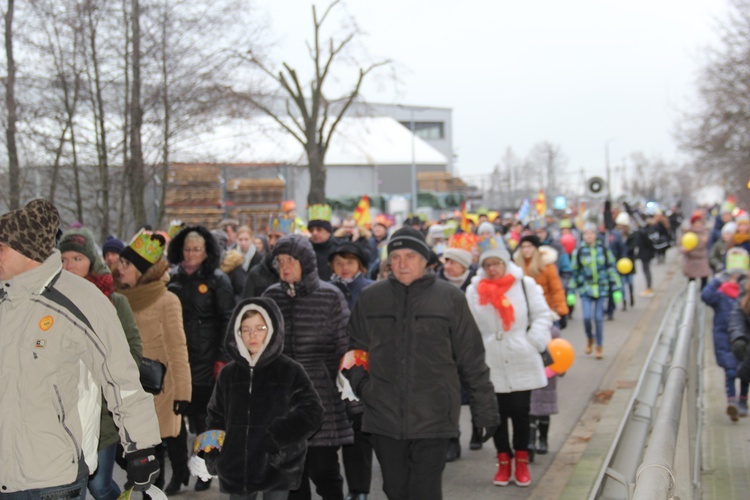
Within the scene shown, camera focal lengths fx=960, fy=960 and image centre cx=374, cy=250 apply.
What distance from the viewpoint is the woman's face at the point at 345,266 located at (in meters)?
7.73

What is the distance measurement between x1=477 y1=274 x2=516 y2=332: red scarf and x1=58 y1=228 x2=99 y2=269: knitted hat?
296 centimetres

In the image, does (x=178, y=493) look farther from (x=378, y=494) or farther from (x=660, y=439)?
(x=660, y=439)

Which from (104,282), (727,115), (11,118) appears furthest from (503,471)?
(727,115)

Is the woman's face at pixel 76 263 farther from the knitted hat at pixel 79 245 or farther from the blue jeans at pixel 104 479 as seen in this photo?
the blue jeans at pixel 104 479

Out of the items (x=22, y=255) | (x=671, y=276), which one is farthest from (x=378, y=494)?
(x=671, y=276)

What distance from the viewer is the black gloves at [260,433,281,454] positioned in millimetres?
5039

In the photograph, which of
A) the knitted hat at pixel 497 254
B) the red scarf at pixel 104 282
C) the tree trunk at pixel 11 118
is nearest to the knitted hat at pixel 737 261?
the knitted hat at pixel 497 254

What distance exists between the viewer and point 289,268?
6.14m

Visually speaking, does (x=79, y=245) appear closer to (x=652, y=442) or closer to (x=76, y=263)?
(x=76, y=263)

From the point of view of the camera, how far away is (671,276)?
28922 mm

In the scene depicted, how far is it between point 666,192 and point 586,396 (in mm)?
115921

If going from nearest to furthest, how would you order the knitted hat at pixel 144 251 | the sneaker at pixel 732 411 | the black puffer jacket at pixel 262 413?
the black puffer jacket at pixel 262 413
the knitted hat at pixel 144 251
the sneaker at pixel 732 411

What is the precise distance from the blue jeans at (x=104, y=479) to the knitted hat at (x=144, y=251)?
1.60 meters

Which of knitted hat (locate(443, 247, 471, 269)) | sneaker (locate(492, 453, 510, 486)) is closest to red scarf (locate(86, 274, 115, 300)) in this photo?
sneaker (locate(492, 453, 510, 486))
